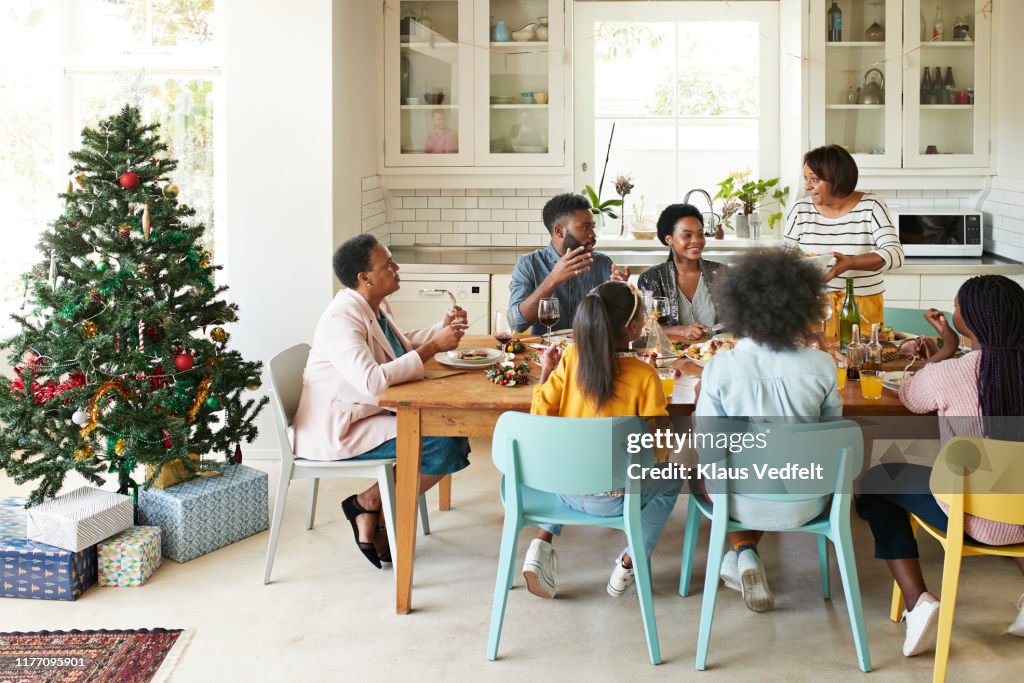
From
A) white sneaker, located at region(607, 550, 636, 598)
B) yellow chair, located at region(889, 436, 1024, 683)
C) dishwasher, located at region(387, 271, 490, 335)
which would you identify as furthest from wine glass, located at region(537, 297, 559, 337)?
dishwasher, located at region(387, 271, 490, 335)

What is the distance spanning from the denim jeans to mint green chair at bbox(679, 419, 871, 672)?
252mm

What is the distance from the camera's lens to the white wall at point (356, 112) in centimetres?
490

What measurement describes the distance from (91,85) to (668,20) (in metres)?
3.16

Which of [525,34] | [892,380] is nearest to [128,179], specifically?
[525,34]

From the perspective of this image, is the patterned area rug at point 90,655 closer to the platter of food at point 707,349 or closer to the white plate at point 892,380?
the platter of food at point 707,349

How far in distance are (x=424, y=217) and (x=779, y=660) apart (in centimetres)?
371

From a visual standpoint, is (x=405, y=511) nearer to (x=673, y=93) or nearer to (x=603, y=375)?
(x=603, y=375)

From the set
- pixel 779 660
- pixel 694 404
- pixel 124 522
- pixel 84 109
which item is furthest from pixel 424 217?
pixel 779 660

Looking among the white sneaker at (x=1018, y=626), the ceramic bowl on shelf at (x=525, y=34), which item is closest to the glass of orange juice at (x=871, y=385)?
the white sneaker at (x=1018, y=626)

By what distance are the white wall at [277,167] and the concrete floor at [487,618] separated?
1262 millimetres

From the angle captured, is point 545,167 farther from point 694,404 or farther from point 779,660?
point 779,660

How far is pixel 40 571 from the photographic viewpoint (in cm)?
340

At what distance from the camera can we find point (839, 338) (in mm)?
3732

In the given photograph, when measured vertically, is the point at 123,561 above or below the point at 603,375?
below
